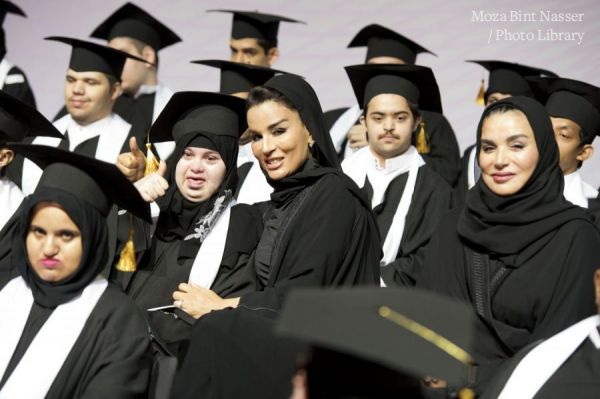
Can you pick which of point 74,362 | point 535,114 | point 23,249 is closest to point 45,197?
point 23,249

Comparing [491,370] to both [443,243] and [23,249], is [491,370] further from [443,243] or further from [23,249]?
[23,249]

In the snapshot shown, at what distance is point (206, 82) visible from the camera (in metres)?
9.05

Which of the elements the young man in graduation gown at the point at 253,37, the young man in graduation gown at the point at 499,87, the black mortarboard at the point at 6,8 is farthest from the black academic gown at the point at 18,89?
the young man in graduation gown at the point at 499,87

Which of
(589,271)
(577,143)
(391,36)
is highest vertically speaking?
(391,36)

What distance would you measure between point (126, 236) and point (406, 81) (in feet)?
7.44

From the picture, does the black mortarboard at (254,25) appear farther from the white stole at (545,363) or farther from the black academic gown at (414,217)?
the white stole at (545,363)

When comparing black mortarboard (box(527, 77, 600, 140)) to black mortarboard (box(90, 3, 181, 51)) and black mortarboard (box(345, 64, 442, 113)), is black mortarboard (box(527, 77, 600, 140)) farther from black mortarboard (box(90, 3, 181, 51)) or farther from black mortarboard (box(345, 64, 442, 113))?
black mortarboard (box(90, 3, 181, 51))

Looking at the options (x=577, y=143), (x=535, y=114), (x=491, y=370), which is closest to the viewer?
(x=491, y=370)

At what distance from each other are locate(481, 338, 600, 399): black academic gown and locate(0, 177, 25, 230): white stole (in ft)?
9.13

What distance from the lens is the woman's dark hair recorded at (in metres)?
4.75

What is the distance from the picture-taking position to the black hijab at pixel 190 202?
514 cm

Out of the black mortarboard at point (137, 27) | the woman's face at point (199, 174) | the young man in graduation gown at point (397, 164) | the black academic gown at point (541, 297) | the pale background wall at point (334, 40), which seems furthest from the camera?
the black mortarboard at point (137, 27)

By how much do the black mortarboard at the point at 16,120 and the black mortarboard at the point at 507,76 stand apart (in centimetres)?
317

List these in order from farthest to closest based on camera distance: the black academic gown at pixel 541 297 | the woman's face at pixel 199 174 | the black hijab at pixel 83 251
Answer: the woman's face at pixel 199 174 → the black academic gown at pixel 541 297 → the black hijab at pixel 83 251
